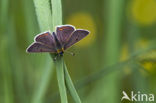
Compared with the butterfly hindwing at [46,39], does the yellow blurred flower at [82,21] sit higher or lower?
lower

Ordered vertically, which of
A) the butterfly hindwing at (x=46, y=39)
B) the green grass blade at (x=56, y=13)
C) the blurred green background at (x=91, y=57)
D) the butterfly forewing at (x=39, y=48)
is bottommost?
the blurred green background at (x=91, y=57)

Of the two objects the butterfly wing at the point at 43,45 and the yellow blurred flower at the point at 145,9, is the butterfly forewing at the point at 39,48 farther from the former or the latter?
the yellow blurred flower at the point at 145,9

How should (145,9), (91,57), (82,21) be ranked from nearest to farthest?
(91,57) < (145,9) < (82,21)

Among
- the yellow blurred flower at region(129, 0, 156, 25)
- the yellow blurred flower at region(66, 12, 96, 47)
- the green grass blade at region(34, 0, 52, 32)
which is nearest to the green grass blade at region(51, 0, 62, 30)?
the green grass blade at region(34, 0, 52, 32)

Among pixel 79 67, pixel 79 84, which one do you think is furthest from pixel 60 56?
pixel 79 67

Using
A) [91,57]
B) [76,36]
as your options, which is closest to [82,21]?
[91,57]

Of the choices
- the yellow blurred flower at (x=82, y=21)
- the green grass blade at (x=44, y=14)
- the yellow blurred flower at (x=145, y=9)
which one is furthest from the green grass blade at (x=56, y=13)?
the yellow blurred flower at (x=82, y=21)

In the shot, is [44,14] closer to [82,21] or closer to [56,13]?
[56,13]

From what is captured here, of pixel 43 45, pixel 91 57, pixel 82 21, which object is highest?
pixel 43 45
